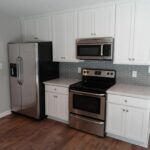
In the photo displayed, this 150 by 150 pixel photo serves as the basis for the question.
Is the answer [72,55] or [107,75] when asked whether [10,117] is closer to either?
[72,55]

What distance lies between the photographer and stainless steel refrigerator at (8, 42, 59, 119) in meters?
3.31

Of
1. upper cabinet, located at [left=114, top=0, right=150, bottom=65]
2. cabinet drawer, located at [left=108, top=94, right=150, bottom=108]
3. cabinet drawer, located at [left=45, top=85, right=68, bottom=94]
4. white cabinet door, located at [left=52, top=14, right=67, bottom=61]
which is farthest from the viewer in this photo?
white cabinet door, located at [left=52, top=14, right=67, bottom=61]

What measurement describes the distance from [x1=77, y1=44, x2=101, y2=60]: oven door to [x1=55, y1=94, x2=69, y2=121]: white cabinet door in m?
0.91

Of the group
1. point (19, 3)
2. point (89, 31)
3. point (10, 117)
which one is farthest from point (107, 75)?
point (10, 117)

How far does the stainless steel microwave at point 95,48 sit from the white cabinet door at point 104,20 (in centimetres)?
12

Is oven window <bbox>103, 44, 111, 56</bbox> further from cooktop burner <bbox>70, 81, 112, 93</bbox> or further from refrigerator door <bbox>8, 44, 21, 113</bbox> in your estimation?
refrigerator door <bbox>8, 44, 21, 113</bbox>

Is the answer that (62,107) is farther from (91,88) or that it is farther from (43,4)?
(43,4)

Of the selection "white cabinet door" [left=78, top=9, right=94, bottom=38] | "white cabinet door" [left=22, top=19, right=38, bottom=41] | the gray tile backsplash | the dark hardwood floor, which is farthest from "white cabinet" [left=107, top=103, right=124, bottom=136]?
"white cabinet door" [left=22, top=19, right=38, bottom=41]

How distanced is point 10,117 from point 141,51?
324 centimetres

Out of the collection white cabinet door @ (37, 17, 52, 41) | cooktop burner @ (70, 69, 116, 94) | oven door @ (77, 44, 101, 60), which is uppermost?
white cabinet door @ (37, 17, 52, 41)

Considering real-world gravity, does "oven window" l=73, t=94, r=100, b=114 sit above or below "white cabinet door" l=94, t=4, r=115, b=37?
below

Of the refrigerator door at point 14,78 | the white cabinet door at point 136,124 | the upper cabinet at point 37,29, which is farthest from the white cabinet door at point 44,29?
the white cabinet door at point 136,124

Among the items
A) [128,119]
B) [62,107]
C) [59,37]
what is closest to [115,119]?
[128,119]

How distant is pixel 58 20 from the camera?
3410mm
